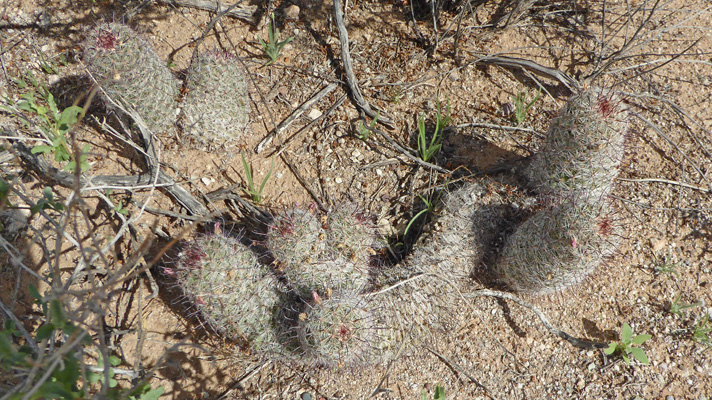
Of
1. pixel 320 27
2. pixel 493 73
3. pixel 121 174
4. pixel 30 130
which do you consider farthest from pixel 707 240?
pixel 30 130

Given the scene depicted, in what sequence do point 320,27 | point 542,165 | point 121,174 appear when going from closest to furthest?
1. point 542,165
2. point 121,174
3. point 320,27

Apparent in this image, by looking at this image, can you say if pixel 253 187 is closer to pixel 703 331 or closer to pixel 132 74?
pixel 132 74

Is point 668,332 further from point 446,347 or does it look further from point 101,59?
point 101,59

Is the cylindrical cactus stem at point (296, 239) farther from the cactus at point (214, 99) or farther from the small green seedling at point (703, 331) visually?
the small green seedling at point (703, 331)

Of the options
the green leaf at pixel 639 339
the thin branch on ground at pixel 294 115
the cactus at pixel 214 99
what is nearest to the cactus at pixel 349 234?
the thin branch on ground at pixel 294 115

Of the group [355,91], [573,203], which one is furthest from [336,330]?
[355,91]

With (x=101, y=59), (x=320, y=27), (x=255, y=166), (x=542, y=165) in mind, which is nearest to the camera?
(x=101, y=59)

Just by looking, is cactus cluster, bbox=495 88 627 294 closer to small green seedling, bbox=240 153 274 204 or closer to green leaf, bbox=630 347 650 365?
green leaf, bbox=630 347 650 365
